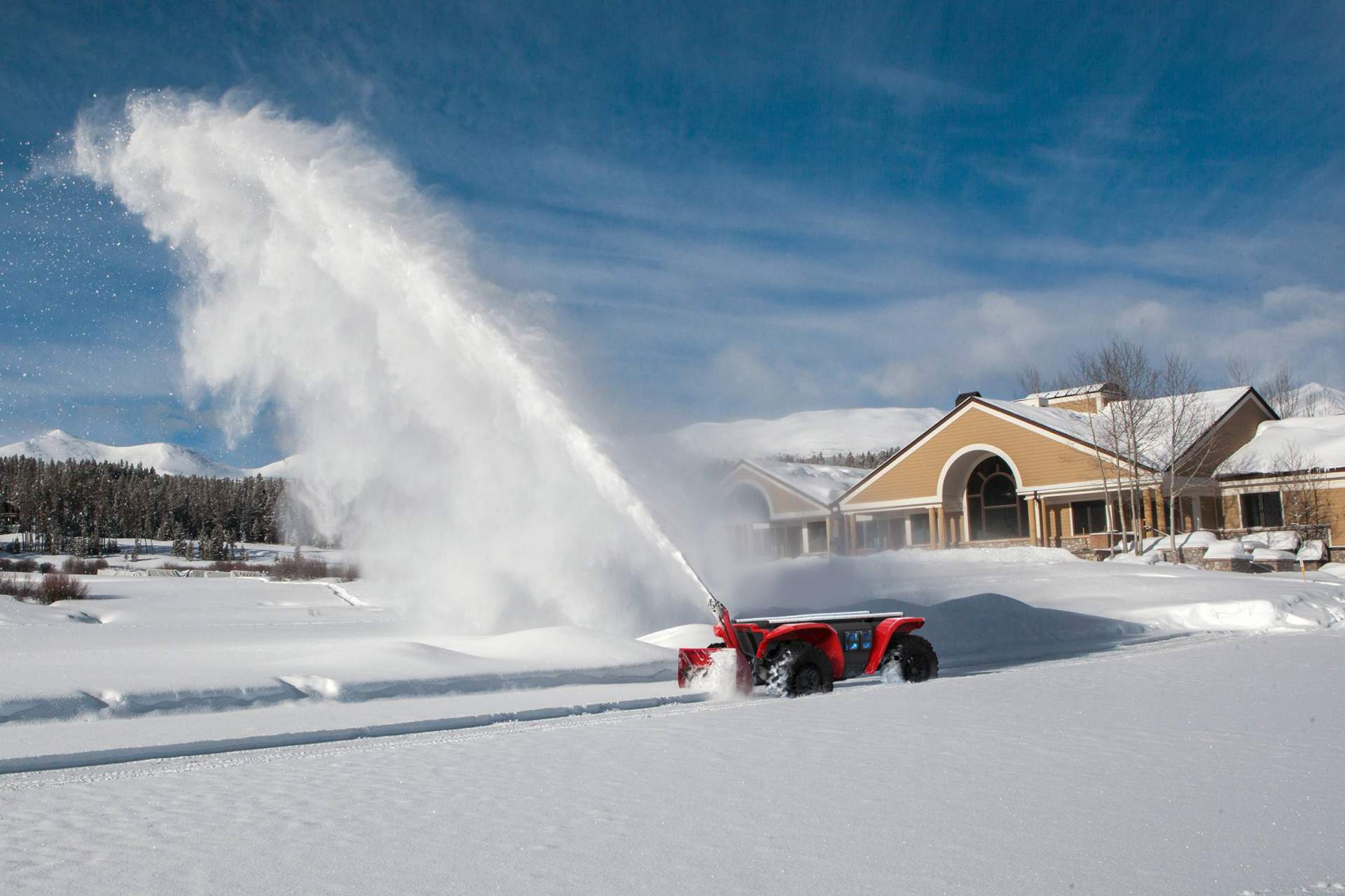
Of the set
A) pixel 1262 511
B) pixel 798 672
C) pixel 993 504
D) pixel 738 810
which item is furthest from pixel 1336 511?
pixel 738 810

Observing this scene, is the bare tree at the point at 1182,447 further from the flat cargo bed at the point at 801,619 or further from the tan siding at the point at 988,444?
the flat cargo bed at the point at 801,619

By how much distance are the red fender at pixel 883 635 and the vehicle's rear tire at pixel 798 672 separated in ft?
3.22

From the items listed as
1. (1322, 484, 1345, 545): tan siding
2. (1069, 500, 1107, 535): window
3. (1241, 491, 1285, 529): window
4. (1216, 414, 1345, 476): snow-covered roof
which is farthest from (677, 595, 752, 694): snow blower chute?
(1069, 500, 1107, 535): window

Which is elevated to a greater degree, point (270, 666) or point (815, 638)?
point (815, 638)

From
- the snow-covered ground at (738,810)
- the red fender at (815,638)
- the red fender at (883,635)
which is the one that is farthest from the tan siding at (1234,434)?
the snow-covered ground at (738,810)

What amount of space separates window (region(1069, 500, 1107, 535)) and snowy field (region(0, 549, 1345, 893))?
28141 millimetres

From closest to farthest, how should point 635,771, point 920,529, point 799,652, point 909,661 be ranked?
point 635,771
point 799,652
point 909,661
point 920,529

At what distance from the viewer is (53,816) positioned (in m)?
5.92

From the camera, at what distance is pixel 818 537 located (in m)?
52.3

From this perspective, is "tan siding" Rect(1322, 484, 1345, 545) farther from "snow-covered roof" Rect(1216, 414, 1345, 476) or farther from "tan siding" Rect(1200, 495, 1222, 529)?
"tan siding" Rect(1200, 495, 1222, 529)

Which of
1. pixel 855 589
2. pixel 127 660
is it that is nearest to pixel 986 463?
pixel 855 589

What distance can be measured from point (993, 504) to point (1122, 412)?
7.70 m

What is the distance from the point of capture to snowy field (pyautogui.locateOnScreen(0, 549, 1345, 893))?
483 cm

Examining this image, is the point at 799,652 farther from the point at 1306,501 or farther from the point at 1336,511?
the point at 1336,511
